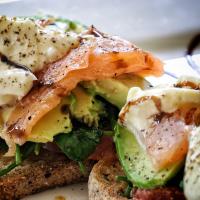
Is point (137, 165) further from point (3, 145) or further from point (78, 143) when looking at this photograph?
point (3, 145)

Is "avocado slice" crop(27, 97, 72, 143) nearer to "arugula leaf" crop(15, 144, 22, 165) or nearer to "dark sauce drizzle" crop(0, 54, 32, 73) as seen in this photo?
"arugula leaf" crop(15, 144, 22, 165)

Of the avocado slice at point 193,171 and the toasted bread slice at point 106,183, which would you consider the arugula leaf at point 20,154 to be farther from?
the avocado slice at point 193,171

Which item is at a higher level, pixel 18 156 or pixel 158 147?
pixel 158 147

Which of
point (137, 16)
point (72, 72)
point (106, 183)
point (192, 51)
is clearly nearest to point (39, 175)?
point (106, 183)

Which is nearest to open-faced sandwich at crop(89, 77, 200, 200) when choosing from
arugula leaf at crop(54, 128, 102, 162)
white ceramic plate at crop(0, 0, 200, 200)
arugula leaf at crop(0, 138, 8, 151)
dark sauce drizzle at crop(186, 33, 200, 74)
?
arugula leaf at crop(54, 128, 102, 162)

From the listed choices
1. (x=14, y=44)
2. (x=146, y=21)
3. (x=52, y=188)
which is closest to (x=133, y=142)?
(x=52, y=188)

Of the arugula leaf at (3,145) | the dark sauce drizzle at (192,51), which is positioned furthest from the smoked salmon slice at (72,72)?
the dark sauce drizzle at (192,51)
